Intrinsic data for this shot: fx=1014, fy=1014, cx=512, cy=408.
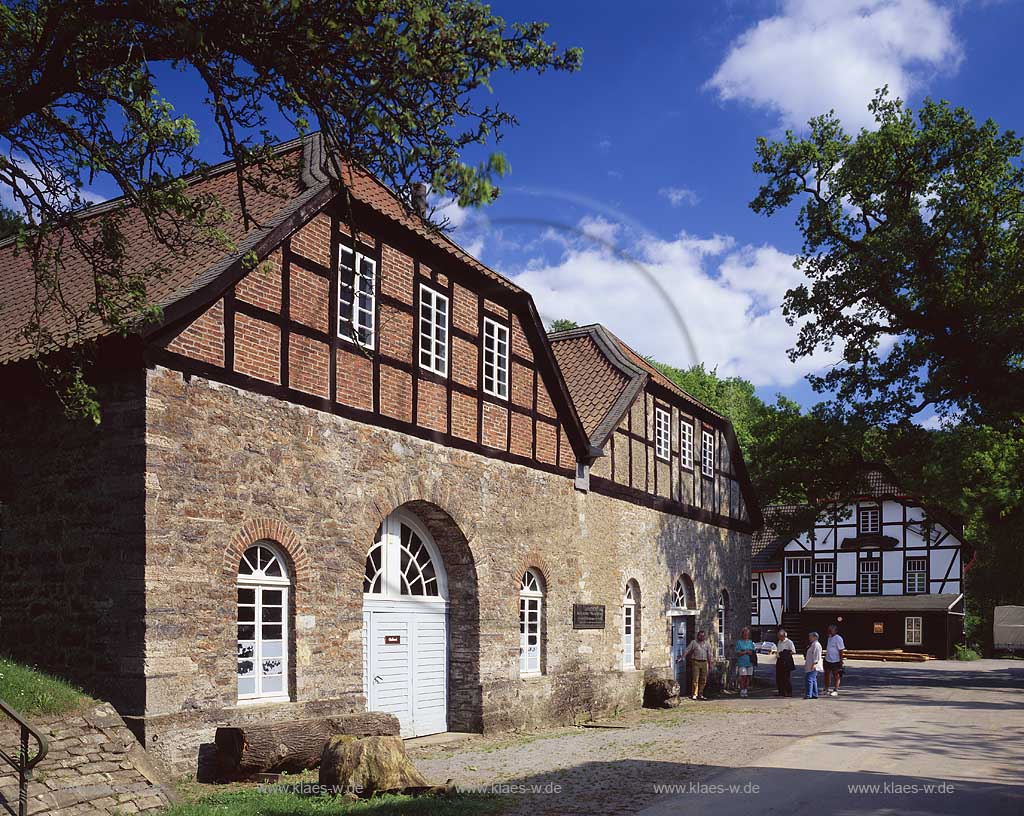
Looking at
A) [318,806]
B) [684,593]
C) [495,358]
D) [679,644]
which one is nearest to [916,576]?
[684,593]

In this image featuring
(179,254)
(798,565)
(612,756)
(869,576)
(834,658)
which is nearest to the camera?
(179,254)

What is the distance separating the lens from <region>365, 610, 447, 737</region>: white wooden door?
1427 cm

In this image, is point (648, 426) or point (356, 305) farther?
point (648, 426)

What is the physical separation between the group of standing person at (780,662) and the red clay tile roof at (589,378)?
20.4 ft

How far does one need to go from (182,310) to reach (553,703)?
1055 centimetres

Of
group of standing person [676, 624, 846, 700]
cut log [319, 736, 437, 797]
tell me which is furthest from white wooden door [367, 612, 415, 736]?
group of standing person [676, 624, 846, 700]

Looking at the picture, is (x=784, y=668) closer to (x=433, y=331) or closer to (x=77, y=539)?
(x=433, y=331)

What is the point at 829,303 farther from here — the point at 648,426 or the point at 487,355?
the point at 487,355

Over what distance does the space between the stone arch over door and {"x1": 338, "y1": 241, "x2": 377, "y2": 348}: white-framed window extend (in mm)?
3330

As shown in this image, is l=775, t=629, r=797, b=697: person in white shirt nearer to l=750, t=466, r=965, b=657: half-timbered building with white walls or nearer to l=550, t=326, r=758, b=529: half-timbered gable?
l=550, t=326, r=758, b=529: half-timbered gable

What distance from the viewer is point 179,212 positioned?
28.7 ft

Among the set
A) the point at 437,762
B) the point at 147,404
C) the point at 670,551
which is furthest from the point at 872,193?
the point at 147,404

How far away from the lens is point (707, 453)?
27.0 m

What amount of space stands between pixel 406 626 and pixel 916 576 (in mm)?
37684
